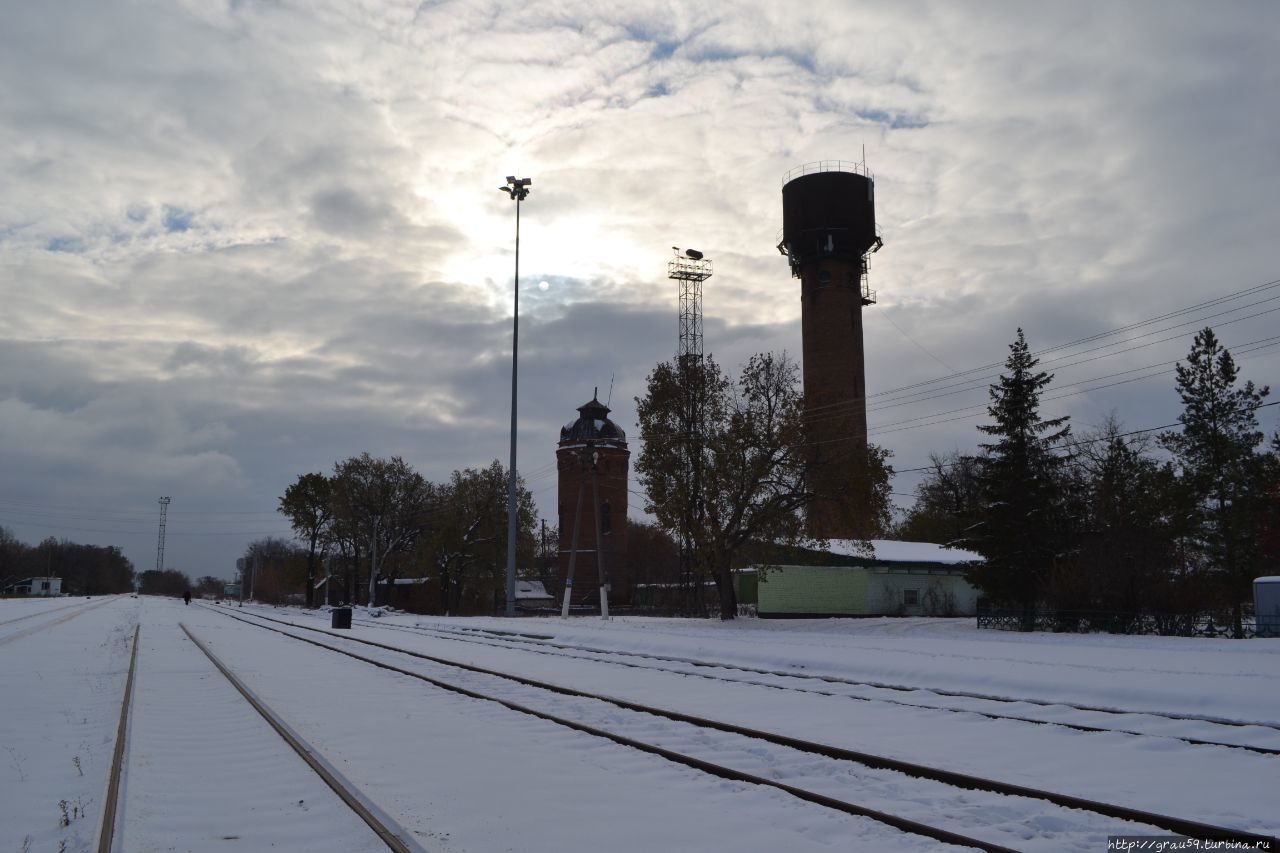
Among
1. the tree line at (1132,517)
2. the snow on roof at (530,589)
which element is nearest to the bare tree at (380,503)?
the snow on roof at (530,589)

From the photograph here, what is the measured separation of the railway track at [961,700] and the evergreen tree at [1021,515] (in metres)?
18.6

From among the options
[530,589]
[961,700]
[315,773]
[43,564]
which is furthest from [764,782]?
A: [43,564]

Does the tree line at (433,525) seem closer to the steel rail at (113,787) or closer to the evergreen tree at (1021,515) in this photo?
the evergreen tree at (1021,515)

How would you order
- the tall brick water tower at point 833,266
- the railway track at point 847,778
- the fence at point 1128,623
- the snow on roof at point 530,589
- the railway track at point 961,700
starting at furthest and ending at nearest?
the snow on roof at point 530,589
the tall brick water tower at point 833,266
the fence at point 1128,623
the railway track at point 961,700
the railway track at point 847,778

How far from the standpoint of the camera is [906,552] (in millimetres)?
55438

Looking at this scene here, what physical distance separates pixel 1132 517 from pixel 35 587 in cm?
16864

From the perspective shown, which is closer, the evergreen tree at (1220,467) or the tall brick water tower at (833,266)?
the evergreen tree at (1220,467)

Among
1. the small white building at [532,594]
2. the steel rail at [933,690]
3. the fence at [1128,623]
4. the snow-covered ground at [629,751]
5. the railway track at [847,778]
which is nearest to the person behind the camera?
the railway track at [847,778]

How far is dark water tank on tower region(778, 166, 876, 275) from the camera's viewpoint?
77.2 meters

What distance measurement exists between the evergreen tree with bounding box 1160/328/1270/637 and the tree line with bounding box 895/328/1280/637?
0.04 meters

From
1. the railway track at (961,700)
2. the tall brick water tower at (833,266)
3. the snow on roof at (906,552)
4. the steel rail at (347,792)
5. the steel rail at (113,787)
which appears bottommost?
the steel rail at (113,787)

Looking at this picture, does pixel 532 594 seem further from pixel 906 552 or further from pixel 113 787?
pixel 113 787

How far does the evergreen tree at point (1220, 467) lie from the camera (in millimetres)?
41531

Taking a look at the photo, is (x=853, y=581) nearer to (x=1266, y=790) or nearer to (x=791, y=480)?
(x=791, y=480)
